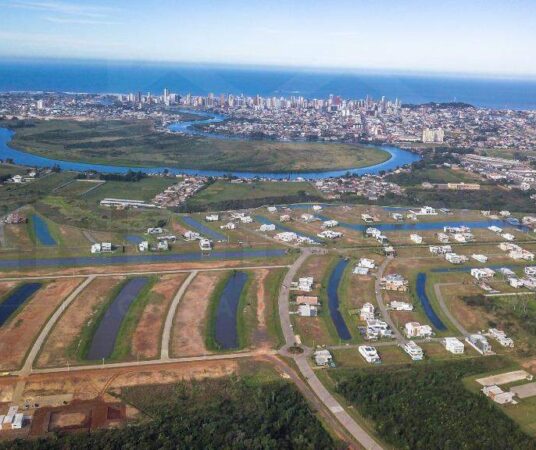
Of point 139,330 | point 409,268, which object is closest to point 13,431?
point 139,330

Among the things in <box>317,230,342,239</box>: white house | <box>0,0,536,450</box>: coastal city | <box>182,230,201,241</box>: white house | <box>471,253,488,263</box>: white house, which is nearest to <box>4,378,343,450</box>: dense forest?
<box>0,0,536,450</box>: coastal city

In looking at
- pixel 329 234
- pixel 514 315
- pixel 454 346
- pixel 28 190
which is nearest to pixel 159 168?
pixel 28 190

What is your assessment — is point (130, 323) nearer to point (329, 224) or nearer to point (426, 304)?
point (426, 304)

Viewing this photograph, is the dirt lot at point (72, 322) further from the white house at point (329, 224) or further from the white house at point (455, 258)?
the white house at point (455, 258)

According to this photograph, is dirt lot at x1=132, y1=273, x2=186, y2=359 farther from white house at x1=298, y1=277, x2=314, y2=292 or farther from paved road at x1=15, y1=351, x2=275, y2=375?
white house at x1=298, y1=277, x2=314, y2=292

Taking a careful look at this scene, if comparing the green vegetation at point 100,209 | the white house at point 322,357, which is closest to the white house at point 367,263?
→ the white house at point 322,357

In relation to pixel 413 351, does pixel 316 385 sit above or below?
below
